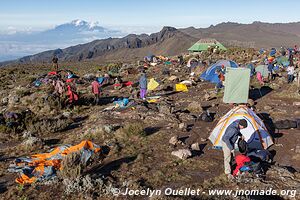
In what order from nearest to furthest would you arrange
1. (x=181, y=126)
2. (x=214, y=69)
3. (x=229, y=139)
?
(x=229, y=139)
(x=181, y=126)
(x=214, y=69)

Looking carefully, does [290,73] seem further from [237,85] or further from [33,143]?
[33,143]

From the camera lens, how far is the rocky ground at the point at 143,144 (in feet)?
27.7

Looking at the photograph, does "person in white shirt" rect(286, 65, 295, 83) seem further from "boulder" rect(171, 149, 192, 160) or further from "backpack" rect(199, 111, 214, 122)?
"boulder" rect(171, 149, 192, 160)

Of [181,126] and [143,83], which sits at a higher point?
[143,83]

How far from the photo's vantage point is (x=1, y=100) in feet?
79.1

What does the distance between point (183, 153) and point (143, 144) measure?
1847 millimetres

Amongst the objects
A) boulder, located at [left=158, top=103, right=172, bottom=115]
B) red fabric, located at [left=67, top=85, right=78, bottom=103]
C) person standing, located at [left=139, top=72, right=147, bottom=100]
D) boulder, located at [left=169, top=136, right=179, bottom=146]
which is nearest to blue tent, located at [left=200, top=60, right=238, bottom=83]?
person standing, located at [left=139, top=72, right=147, bottom=100]

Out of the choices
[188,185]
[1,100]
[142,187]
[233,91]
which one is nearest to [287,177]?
[188,185]

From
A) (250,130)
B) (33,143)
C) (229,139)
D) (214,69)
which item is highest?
→ (214,69)

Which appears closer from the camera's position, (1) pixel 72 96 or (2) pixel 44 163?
(2) pixel 44 163

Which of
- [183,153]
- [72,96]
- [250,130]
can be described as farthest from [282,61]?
[183,153]

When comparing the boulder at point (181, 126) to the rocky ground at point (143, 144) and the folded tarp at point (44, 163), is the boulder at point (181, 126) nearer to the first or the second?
the rocky ground at point (143, 144)

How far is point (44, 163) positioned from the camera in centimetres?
972

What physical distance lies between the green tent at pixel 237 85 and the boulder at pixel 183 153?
4.85 metres
